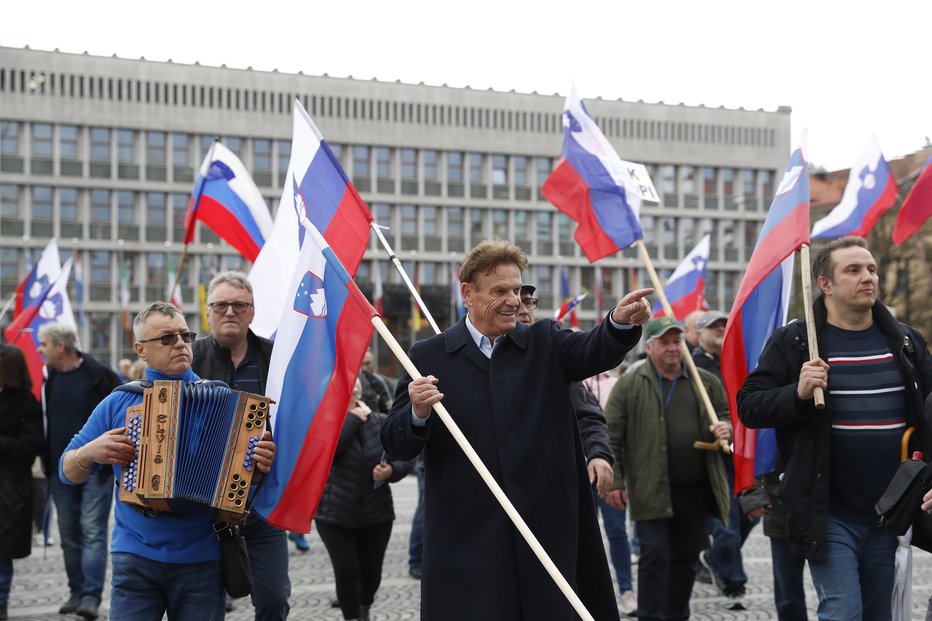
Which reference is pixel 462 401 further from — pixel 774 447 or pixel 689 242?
pixel 689 242

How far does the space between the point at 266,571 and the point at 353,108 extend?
65.1 m

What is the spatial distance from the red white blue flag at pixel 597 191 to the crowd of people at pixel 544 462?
1.86 metres

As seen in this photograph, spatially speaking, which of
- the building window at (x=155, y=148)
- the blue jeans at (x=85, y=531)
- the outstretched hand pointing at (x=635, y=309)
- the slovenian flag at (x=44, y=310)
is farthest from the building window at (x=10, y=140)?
the outstretched hand pointing at (x=635, y=309)

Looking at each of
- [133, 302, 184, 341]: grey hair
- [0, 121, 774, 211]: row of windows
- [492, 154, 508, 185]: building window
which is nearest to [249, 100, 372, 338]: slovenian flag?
[133, 302, 184, 341]: grey hair

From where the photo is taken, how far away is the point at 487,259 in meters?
4.84

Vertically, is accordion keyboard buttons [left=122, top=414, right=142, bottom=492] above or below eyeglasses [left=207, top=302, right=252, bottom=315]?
below

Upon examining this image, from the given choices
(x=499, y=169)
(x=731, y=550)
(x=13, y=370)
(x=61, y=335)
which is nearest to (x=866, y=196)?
(x=731, y=550)

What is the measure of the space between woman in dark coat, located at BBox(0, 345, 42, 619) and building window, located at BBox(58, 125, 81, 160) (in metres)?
59.6

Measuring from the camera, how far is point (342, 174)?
6324 mm

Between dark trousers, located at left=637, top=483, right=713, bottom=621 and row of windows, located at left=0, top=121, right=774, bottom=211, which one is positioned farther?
row of windows, located at left=0, top=121, right=774, bottom=211

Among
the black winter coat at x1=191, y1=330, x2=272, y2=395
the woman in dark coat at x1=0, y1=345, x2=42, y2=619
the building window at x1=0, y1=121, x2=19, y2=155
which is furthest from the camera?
the building window at x1=0, y1=121, x2=19, y2=155

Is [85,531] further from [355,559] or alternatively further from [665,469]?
[665,469]

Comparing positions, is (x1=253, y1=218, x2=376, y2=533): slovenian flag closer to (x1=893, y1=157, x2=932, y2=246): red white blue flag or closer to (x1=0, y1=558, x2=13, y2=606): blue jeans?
(x1=0, y1=558, x2=13, y2=606): blue jeans

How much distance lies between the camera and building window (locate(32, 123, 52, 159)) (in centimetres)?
6475
